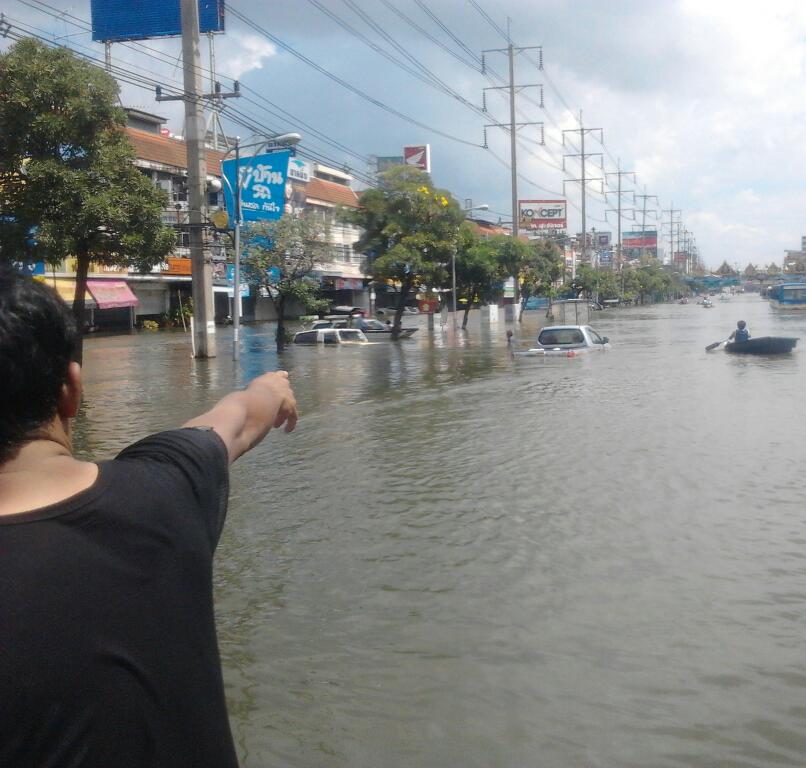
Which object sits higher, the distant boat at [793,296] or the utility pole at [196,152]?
the utility pole at [196,152]

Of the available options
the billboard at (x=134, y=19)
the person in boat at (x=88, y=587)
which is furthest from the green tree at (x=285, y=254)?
the person in boat at (x=88, y=587)

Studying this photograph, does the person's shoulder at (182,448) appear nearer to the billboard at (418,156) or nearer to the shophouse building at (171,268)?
the shophouse building at (171,268)

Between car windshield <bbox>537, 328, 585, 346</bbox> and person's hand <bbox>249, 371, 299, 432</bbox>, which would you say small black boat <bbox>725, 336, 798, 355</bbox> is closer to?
car windshield <bbox>537, 328, 585, 346</bbox>

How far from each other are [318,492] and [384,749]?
214 inches

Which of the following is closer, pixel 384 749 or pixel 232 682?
pixel 384 749

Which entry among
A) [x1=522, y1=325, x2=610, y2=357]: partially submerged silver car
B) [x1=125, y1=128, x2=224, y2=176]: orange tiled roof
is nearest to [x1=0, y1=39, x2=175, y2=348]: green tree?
[x1=522, y1=325, x2=610, y2=357]: partially submerged silver car

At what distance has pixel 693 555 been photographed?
23.3 ft

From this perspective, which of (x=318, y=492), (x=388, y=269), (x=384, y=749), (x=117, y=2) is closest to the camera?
(x=384, y=749)

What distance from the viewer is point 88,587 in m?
1.64

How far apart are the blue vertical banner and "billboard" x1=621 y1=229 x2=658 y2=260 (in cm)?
16082

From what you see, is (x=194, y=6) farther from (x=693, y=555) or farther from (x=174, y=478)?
(x=174, y=478)

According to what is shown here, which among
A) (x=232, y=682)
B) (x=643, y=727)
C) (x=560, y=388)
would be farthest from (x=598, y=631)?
(x=560, y=388)

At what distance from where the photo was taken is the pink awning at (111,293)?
44.6 meters

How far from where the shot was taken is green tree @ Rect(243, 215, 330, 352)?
3719 centimetres
